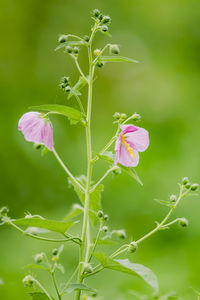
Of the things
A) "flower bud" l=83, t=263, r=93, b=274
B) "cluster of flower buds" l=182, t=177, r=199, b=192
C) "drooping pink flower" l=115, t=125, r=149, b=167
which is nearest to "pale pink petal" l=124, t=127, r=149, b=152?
"drooping pink flower" l=115, t=125, r=149, b=167

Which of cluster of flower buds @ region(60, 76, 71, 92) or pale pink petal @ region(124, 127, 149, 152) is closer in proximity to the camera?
cluster of flower buds @ region(60, 76, 71, 92)

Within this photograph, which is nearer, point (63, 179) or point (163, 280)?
point (163, 280)

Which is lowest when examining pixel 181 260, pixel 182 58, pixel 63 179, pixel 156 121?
pixel 181 260

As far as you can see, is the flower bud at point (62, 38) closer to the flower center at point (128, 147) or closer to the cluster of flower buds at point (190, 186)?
the flower center at point (128, 147)

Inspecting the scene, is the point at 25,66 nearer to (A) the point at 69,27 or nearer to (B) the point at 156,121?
(A) the point at 69,27

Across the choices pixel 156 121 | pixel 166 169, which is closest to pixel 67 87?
pixel 166 169

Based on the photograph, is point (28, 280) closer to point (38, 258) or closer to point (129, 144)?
point (38, 258)

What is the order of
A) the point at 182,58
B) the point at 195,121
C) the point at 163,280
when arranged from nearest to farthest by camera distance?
the point at 163,280 < the point at 195,121 < the point at 182,58

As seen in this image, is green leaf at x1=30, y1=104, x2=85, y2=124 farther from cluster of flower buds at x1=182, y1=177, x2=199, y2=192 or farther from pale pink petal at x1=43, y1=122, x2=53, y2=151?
cluster of flower buds at x1=182, y1=177, x2=199, y2=192
